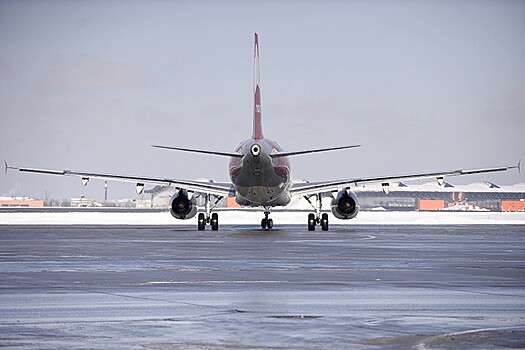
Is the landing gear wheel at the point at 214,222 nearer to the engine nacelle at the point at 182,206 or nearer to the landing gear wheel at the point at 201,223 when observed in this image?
the landing gear wheel at the point at 201,223

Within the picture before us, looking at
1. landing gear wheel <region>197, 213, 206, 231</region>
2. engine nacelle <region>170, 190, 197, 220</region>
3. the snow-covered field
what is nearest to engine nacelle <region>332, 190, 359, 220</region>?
the snow-covered field

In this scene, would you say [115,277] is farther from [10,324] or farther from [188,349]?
[188,349]

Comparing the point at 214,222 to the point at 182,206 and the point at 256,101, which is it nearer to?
the point at 182,206

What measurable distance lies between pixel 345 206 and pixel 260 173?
6.92 metres

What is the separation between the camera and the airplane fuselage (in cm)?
5244

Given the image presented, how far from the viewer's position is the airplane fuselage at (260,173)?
52438 millimetres

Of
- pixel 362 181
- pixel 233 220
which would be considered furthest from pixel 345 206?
pixel 233 220

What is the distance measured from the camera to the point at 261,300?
16969mm

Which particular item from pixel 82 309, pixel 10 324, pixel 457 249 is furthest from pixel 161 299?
pixel 457 249

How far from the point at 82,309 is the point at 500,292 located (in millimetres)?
7394

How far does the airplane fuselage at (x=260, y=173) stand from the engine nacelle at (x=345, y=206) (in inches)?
116

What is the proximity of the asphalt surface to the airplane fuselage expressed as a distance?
2151cm

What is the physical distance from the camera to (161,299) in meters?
17.1

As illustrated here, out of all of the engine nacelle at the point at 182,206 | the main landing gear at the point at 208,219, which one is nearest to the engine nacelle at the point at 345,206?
the main landing gear at the point at 208,219
